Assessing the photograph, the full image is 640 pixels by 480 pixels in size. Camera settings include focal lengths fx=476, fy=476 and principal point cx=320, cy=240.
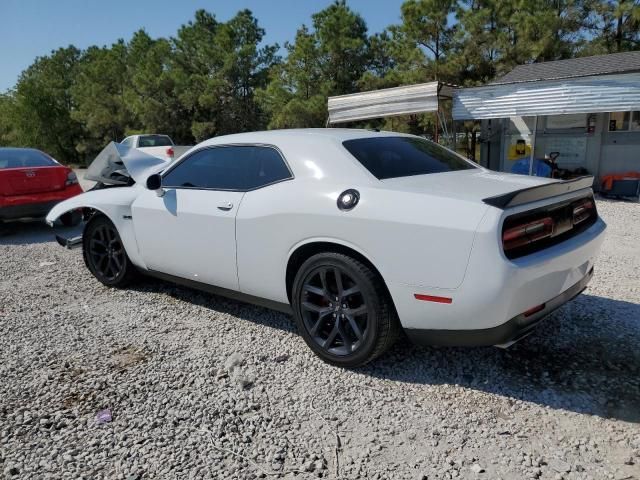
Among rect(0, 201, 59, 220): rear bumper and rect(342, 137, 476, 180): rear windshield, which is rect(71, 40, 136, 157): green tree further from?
rect(342, 137, 476, 180): rear windshield

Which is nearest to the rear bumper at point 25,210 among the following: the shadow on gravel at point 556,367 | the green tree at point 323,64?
the shadow on gravel at point 556,367

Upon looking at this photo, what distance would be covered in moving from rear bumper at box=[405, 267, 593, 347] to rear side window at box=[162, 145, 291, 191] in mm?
1398

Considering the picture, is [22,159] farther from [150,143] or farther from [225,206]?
[150,143]

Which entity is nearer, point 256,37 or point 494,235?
point 494,235

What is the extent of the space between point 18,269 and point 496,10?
18.3 m

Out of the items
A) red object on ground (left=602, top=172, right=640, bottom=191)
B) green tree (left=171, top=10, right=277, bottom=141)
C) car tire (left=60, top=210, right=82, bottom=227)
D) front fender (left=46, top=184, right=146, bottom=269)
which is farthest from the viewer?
green tree (left=171, top=10, right=277, bottom=141)

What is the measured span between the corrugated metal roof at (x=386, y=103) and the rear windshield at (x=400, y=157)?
26.1ft

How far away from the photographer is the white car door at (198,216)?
3.50 meters

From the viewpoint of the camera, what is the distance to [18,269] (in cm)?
575

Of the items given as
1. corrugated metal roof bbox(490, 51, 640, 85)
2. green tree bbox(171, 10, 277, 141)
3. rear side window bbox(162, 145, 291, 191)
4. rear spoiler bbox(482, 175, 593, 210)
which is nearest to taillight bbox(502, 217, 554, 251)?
rear spoiler bbox(482, 175, 593, 210)

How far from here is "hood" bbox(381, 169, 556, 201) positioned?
2642mm

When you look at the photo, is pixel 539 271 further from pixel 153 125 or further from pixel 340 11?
pixel 153 125

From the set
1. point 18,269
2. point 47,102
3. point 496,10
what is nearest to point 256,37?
point 496,10

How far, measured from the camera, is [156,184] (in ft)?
12.9
